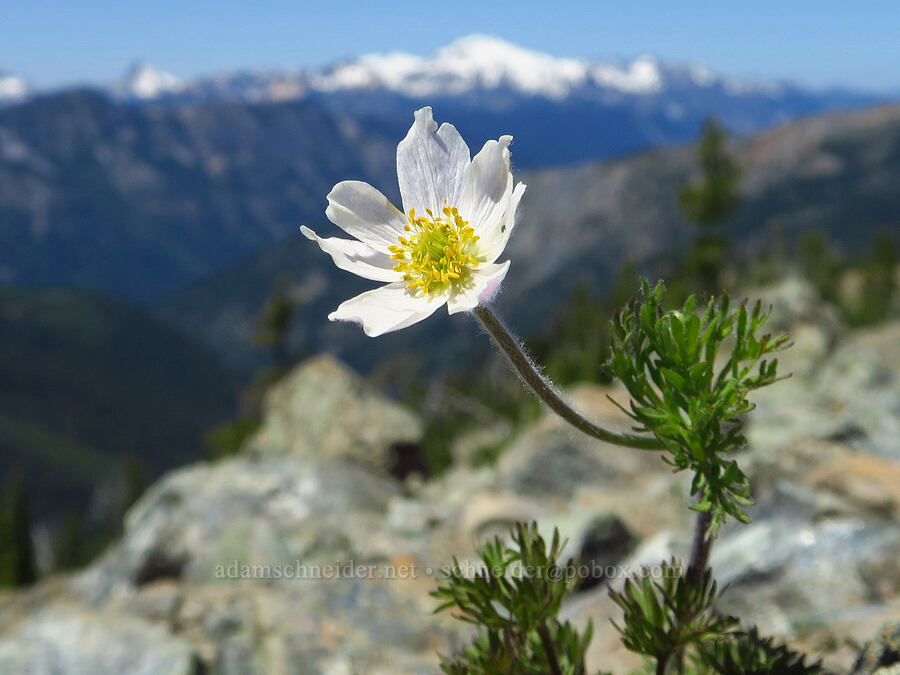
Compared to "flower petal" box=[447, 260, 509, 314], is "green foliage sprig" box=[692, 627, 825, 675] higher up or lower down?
lower down

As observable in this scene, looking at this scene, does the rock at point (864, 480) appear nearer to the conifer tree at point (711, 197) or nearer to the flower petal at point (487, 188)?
the flower petal at point (487, 188)

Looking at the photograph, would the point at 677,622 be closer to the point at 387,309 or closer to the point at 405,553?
the point at 387,309

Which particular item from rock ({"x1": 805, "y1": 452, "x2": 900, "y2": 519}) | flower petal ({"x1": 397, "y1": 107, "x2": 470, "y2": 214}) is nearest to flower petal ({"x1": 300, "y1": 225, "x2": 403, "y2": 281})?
flower petal ({"x1": 397, "y1": 107, "x2": 470, "y2": 214})

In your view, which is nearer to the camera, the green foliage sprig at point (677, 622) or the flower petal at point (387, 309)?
the flower petal at point (387, 309)

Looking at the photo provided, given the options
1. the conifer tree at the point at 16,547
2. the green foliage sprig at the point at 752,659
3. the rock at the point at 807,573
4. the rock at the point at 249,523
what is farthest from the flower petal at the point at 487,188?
the conifer tree at the point at 16,547

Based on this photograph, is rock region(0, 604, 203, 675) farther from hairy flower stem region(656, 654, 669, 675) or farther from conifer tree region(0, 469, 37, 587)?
conifer tree region(0, 469, 37, 587)

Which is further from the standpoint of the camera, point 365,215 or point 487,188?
point 365,215

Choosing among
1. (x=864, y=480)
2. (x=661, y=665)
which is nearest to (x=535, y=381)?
(x=661, y=665)

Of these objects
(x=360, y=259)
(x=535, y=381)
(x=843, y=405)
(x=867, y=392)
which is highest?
(x=867, y=392)
